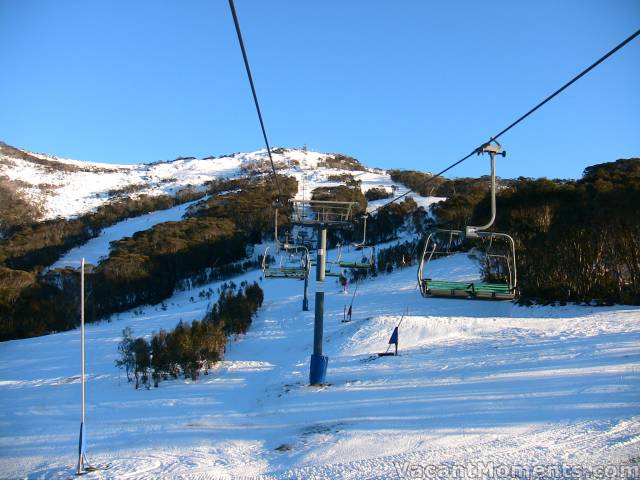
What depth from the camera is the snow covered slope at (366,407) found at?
268 inches

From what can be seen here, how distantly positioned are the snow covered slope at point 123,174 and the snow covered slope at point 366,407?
60.8 m

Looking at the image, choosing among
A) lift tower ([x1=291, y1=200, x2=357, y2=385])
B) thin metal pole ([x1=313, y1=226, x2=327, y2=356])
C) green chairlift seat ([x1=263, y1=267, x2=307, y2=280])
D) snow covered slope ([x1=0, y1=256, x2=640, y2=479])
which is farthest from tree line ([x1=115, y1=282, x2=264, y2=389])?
thin metal pole ([x1=313, y1=226, x2=327, y2=356])

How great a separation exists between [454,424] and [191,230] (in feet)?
142

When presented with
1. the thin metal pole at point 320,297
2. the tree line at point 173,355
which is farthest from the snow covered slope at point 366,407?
the thin metal pole at point 320,297

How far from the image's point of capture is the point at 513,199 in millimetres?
21547

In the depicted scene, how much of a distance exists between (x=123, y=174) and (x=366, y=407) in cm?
→ 14776

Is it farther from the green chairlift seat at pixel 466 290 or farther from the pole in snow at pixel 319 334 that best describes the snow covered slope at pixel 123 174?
the green chairlift seat at pixel 466 290

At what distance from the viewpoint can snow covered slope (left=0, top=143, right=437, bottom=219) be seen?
99062 millimetres

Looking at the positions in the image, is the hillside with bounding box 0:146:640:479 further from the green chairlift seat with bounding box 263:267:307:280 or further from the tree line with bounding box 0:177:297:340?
the green chairlift seat with bounding box 263:267:307:280

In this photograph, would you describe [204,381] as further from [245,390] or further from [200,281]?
[200,281]

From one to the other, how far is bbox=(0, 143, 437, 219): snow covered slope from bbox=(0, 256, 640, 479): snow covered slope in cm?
6083

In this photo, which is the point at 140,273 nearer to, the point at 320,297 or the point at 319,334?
the point at 320,297

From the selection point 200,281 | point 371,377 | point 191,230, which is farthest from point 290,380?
point 191,230

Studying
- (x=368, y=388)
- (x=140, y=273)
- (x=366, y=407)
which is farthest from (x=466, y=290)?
(x=140, y=273)
